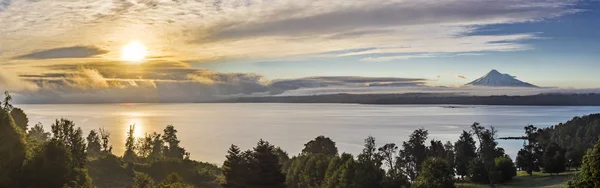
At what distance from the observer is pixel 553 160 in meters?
81.8

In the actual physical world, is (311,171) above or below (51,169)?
below

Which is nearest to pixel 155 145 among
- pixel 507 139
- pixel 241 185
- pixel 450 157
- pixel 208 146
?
pixel 208 146

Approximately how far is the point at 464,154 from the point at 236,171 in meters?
70.2

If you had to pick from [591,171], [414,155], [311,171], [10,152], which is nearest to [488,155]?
[414,155]

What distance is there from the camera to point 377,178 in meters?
59.9

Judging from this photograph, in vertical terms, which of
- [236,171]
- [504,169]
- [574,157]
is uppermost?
[236,171]

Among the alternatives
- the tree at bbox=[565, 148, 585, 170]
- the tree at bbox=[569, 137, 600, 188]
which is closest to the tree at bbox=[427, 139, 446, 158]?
the tree at bbox=[565, 148, 585, 170]

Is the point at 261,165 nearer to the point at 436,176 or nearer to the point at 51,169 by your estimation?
the point at 436,176

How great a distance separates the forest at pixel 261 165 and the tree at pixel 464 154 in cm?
19

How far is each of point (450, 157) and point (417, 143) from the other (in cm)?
681

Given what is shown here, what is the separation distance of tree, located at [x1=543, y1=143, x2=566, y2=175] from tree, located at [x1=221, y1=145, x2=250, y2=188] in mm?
65305

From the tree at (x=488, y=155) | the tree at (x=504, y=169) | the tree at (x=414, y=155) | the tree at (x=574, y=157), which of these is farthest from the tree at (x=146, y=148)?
the tree at (x=574, y=157)

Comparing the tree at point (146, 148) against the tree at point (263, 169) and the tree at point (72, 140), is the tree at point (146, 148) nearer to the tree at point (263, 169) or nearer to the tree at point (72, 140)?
the tree at point (72, 140)

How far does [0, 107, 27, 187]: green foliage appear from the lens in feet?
139
